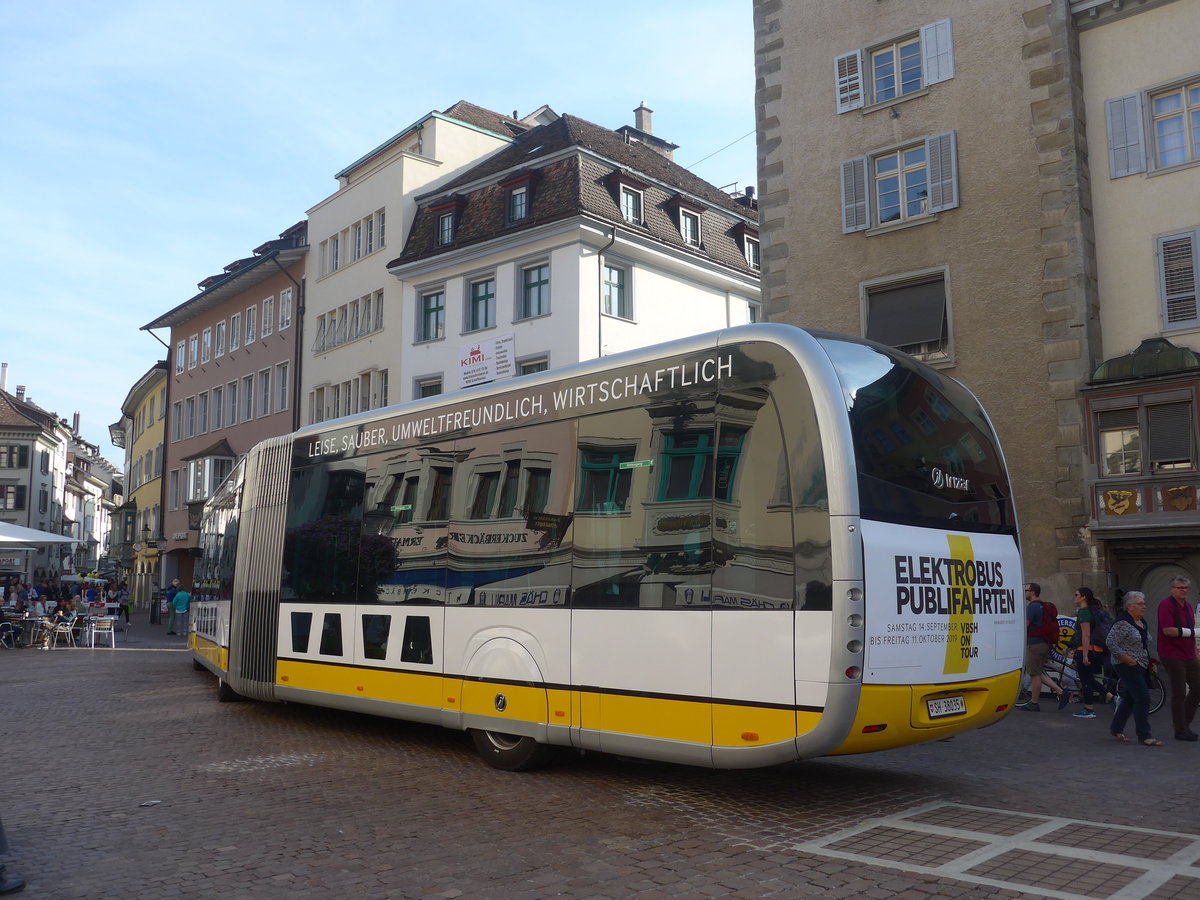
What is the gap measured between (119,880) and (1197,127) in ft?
62.3

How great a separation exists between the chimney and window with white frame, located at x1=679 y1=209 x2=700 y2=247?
1070 centimetres

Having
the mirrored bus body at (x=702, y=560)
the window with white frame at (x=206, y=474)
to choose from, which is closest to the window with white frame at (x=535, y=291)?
the mirrored bus body at (x=702, y=560)

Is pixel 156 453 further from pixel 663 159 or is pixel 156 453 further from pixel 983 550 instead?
pixel 983 550

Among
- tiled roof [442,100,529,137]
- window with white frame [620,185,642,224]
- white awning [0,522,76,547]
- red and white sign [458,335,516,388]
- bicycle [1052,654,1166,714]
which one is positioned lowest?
bicycle [1052,654,1166,714]

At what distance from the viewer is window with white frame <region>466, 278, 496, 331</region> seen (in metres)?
31.2

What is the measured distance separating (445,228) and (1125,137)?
797 inches

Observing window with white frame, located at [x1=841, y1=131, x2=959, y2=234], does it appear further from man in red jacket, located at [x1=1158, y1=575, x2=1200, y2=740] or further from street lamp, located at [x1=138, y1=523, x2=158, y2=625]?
street lamp, located at [x1=138, y1=523, x2=158, y2=625]

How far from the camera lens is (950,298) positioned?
1984 centimetres

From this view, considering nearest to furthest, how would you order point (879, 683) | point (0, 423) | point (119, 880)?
1. point (119, 880)
2. point (879, 683)
3. point (0, 423)

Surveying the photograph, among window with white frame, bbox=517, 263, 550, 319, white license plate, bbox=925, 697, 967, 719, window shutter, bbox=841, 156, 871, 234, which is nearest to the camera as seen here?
white license plate, bbox=925, 697, 967, 719

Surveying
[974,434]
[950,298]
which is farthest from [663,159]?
Answer: [974,434]

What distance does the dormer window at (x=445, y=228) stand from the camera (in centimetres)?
3319

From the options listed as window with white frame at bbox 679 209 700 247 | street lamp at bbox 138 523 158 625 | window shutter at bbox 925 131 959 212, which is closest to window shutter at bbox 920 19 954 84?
window shutter at bbox 925 131 959 212

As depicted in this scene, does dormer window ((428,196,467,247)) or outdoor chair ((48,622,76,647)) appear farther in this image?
dormer window ((428,196,467,247))
